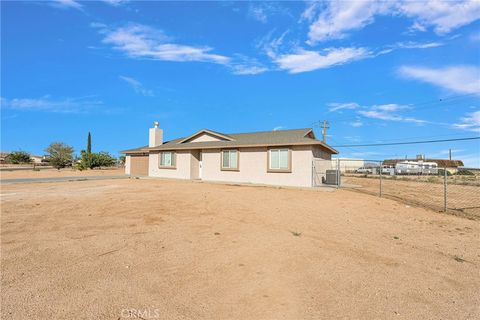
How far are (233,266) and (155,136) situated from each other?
2199 centimetres

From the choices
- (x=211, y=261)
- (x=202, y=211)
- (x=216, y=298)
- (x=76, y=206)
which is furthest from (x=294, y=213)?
(x=76, y=206)

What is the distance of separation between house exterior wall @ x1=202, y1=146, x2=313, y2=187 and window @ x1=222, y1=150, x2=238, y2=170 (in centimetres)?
35

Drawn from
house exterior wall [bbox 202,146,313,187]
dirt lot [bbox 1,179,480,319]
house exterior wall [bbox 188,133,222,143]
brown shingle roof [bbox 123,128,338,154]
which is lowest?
dirt lot [bbox 1,179,480,319]

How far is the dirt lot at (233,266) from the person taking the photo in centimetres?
303

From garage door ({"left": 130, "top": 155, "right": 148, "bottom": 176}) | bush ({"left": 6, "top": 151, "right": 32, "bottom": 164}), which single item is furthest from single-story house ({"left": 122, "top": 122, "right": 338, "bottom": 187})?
bush ({"left": 6, "top": 151, "right": 32, "bottom": 164})

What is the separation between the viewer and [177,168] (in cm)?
2133

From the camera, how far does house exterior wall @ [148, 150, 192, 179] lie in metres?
20.5

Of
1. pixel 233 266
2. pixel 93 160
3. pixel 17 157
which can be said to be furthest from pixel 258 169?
pixel 17 157

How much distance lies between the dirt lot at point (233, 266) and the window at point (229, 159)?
33.9 feet

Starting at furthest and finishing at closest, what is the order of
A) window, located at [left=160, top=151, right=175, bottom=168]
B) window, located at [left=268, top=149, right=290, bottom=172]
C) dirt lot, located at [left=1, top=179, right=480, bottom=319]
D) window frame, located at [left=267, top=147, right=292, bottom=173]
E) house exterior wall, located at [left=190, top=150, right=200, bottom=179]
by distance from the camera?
window, located at [left=160, top=151, right=175, bottom=168], house exterior wall, located at [left=190, top=150, right=200, bottom=179], window, located at [left=268, top=149, right=290, bottom=172], window frame, located at [left=267, top=147, right=292, bottom=173], dirt lot, located at [left=1, top=179, right=480, bottom=319]

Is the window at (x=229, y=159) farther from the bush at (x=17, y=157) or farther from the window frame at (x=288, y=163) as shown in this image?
the bush at (x=17, y=157)

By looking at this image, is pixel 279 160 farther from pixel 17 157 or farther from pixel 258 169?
pixel 17 157

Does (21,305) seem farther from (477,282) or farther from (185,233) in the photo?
(477,282)

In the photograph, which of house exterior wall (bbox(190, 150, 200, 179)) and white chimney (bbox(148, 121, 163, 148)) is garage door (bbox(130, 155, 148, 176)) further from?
house exterior wall (bbox(190, 150, 200, 179))
